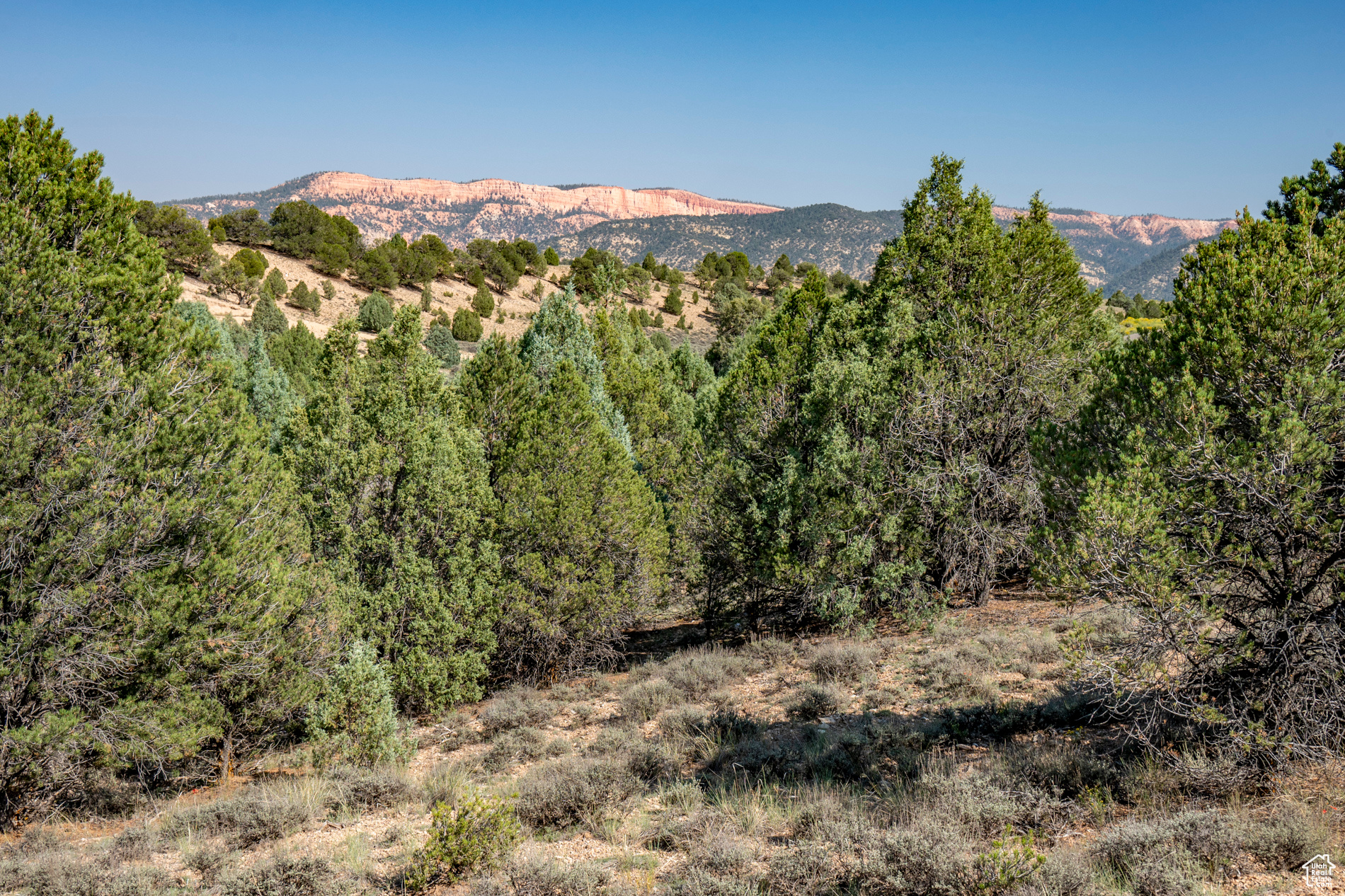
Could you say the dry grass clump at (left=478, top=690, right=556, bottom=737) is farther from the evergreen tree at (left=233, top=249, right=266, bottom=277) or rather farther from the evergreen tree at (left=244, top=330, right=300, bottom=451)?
the evergreen tree at (left=233, top=249, right=266, bottom=277)

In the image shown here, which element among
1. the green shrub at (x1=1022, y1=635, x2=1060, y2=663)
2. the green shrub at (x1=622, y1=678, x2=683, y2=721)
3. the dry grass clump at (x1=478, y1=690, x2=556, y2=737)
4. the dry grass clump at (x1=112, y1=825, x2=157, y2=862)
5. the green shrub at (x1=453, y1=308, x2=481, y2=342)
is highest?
the green shrub at (x1=453, y1=308, x2=481, y2=342)

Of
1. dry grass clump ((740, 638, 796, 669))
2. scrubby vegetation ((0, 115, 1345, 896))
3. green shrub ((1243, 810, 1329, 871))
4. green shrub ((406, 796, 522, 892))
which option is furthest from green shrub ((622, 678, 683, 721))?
green shrub ((1243, 810, 1329, 871))

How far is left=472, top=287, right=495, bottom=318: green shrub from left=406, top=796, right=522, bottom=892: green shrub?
204 ft

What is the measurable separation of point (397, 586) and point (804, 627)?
9.05 m

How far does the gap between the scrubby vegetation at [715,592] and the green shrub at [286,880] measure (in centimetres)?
4

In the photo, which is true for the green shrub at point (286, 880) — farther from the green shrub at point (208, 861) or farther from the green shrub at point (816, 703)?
the green shrub at point (816, 703)

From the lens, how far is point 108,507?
8742mm

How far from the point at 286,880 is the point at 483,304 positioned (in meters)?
62.6

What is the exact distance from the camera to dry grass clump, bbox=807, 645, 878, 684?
1244 centimetres

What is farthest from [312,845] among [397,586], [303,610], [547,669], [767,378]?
[767,378]

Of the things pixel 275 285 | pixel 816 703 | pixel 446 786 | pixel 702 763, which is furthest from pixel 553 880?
pixel 275 285

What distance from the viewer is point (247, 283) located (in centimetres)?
5366

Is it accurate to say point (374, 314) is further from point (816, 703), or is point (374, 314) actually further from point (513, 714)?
point (816, 703)

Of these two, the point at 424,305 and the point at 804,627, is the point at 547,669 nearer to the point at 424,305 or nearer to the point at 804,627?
the point at 804,627
